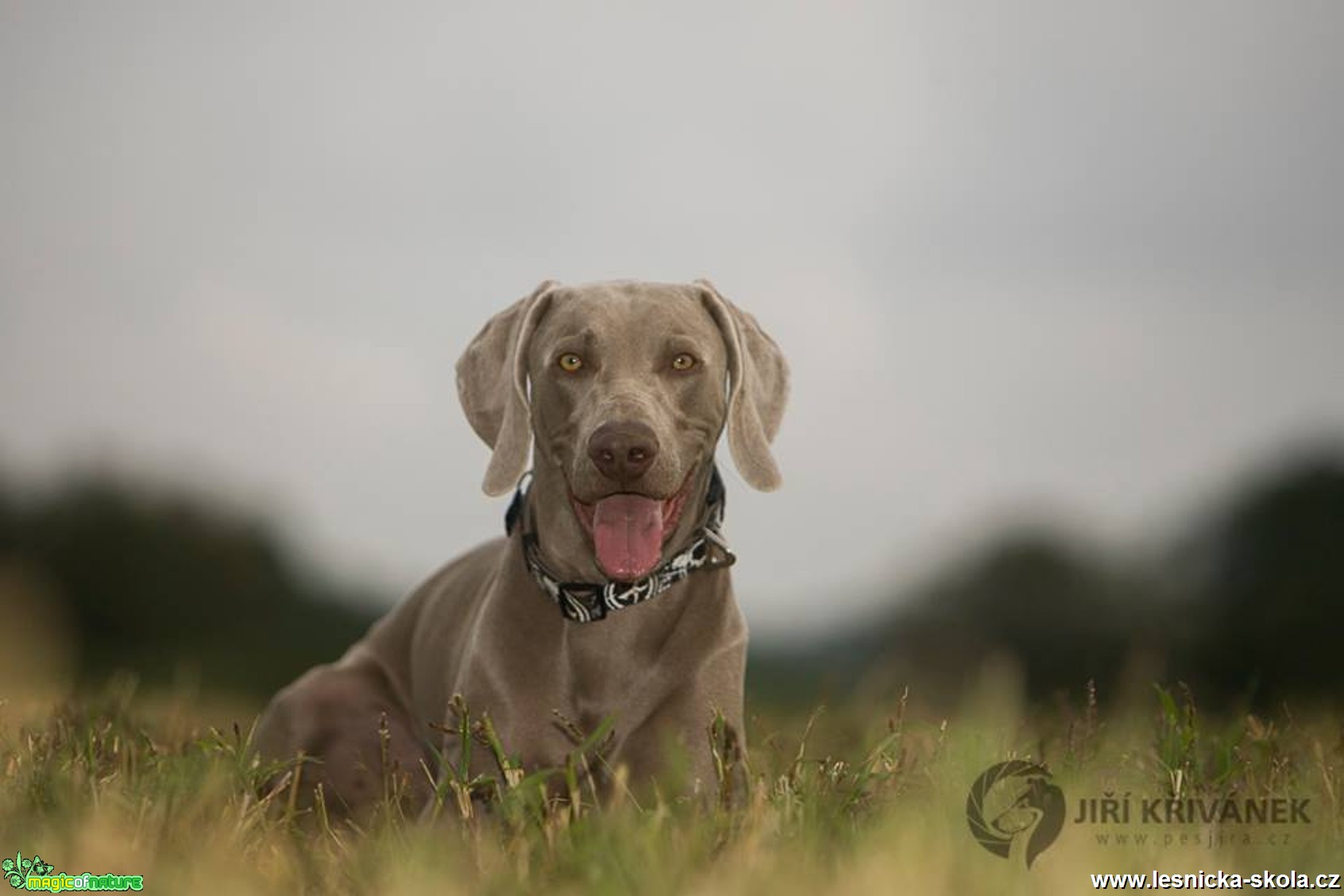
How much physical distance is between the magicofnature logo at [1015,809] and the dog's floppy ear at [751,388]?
1242 mm

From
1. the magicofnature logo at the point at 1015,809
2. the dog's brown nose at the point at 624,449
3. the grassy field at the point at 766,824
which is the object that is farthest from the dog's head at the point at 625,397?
the magicofnature logo at the point at 1015,809

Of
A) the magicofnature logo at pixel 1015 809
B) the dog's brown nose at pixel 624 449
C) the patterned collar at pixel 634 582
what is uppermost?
the dog's brown nose at pixel 624 449

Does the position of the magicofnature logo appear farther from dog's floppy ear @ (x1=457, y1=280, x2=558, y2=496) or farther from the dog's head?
dog's floppy ear @ (x1=457, y1=280, x2=558, y2=496)

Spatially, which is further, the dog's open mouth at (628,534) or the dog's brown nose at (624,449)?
the dog's open mouth at (628,534)

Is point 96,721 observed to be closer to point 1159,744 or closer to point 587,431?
point 587,431

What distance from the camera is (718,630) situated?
4.09 m

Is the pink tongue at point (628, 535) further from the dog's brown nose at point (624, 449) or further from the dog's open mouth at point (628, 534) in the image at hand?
the dog's brown nose at point (624, 449)

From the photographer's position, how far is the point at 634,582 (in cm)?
396

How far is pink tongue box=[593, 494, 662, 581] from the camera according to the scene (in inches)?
151

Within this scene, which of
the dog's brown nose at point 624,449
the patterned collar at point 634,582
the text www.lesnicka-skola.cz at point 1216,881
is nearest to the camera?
the text www.lesnicka-skola.cz at point 1216,881

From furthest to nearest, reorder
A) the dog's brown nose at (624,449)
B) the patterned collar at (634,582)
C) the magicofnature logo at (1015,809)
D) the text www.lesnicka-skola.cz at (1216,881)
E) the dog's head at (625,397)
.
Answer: the patterned collar at (634,582) < the dog's head at (625,397) < the dog's brown nose at (624,449) < the magicofnature logo at (1015,809) < the text www.lesnicka-skola.cz at (1216,881)

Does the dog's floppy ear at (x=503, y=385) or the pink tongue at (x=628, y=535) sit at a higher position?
the dog's floppy ear at (x=503, y=385)

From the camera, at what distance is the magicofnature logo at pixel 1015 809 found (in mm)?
2896

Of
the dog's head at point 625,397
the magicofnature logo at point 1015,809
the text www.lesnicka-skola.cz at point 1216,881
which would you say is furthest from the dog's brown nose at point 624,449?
the text www.lesnicka-skola.cz at point 1216,881
